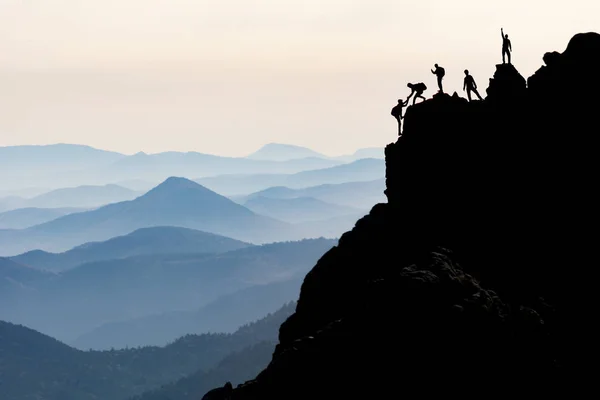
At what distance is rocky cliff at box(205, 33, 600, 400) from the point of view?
33.2m

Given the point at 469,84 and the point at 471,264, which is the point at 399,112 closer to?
the point at 469,84

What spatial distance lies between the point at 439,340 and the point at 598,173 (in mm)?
22089

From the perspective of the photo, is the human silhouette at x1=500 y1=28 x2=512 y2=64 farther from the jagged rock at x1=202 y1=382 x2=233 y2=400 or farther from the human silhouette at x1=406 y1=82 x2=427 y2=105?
the jagged rock at x1=202 y1=382 x2=233 y2=400

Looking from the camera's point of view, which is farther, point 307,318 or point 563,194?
point 307,318

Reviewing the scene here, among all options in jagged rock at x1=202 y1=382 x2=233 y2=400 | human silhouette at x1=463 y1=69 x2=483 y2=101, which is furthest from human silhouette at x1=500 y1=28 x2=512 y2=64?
jagged rock at x1=202 y1=382 x2=233 y2=400

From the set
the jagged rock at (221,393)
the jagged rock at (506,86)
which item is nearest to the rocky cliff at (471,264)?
the jagged rock at (506,86)

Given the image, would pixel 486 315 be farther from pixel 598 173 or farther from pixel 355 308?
pixel 598 173

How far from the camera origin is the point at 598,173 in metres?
50.3

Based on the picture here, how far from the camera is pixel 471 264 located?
45781mm

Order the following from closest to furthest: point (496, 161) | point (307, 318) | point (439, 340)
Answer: point (439, 340), point (496, 161), point (307, 318)

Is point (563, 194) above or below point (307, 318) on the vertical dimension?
above

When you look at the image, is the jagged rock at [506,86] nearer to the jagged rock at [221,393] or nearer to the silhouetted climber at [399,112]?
the silhouetted climber at [399,112]

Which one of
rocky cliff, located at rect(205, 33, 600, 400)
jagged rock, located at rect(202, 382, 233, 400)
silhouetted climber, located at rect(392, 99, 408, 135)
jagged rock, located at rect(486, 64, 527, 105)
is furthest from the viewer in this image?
silhouetted climber, located at rect(392, 99, 408, 135)

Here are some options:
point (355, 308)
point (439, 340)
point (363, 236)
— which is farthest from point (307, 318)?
point (439, 340)
